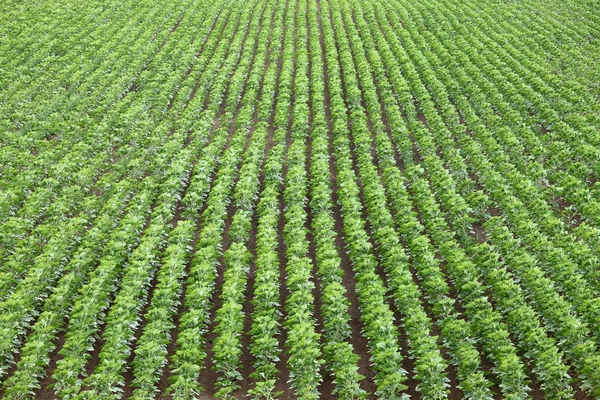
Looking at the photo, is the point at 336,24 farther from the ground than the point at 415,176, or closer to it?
farther from the ground

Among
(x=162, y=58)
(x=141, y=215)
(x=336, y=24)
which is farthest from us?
(x=336, y=24)

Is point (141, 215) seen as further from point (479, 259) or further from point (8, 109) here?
point (8, 109)

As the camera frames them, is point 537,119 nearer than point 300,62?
Yes

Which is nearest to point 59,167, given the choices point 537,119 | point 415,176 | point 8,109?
point 8,109

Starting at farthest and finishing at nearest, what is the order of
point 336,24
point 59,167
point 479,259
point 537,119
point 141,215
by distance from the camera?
point 336,24 < point 537,119 < point 59,167 < point 141,215 < point 479,259

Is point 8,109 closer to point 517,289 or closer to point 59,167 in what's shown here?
point 59,167

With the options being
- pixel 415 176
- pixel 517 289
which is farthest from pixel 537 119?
pixel 517 289
